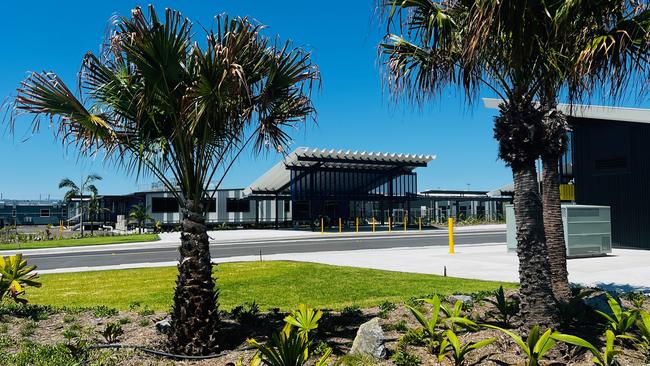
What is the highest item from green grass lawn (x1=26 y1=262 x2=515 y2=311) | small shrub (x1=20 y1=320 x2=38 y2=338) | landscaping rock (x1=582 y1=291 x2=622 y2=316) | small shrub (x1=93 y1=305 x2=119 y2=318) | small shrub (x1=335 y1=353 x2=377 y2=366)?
landscaping rock (x1=582 y1=291 x2=622 y2=316)

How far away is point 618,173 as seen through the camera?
18984mm

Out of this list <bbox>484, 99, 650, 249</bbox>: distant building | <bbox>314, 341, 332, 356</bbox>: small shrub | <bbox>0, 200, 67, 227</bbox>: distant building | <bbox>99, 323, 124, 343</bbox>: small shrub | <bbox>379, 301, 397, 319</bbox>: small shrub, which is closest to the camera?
<bbox>314, 341, 332, 356</bbox>: small shrub

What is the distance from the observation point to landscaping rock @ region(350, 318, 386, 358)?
4910mm

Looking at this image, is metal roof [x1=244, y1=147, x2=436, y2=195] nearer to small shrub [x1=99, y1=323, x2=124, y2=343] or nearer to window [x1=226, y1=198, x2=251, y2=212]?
window [x1=226, y1=198, x2=251, y2=212]

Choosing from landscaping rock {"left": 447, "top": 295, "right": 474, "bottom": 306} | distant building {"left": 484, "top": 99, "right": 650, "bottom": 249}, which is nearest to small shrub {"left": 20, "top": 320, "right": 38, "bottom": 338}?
landscaping rock {"left": 447, "top": 295, "right": 474, "bottom": 306}

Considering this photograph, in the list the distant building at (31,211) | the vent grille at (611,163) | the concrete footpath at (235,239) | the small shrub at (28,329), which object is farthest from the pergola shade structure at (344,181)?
the distant building at (31,211)

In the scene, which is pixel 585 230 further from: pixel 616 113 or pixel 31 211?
pixel 31 211

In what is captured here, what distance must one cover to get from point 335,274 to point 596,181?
12971mm

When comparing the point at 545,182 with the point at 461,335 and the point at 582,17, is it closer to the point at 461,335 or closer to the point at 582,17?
the point at 582,17

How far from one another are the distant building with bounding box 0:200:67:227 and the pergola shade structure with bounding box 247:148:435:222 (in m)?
57.8

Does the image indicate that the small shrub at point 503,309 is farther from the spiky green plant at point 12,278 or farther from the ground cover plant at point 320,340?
the spiky green plant at point 12,278

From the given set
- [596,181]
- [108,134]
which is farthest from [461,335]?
[596,181]

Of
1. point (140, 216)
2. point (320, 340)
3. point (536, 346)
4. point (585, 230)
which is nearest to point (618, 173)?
point (585, 230)

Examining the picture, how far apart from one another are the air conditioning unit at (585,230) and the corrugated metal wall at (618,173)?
2.49 m
